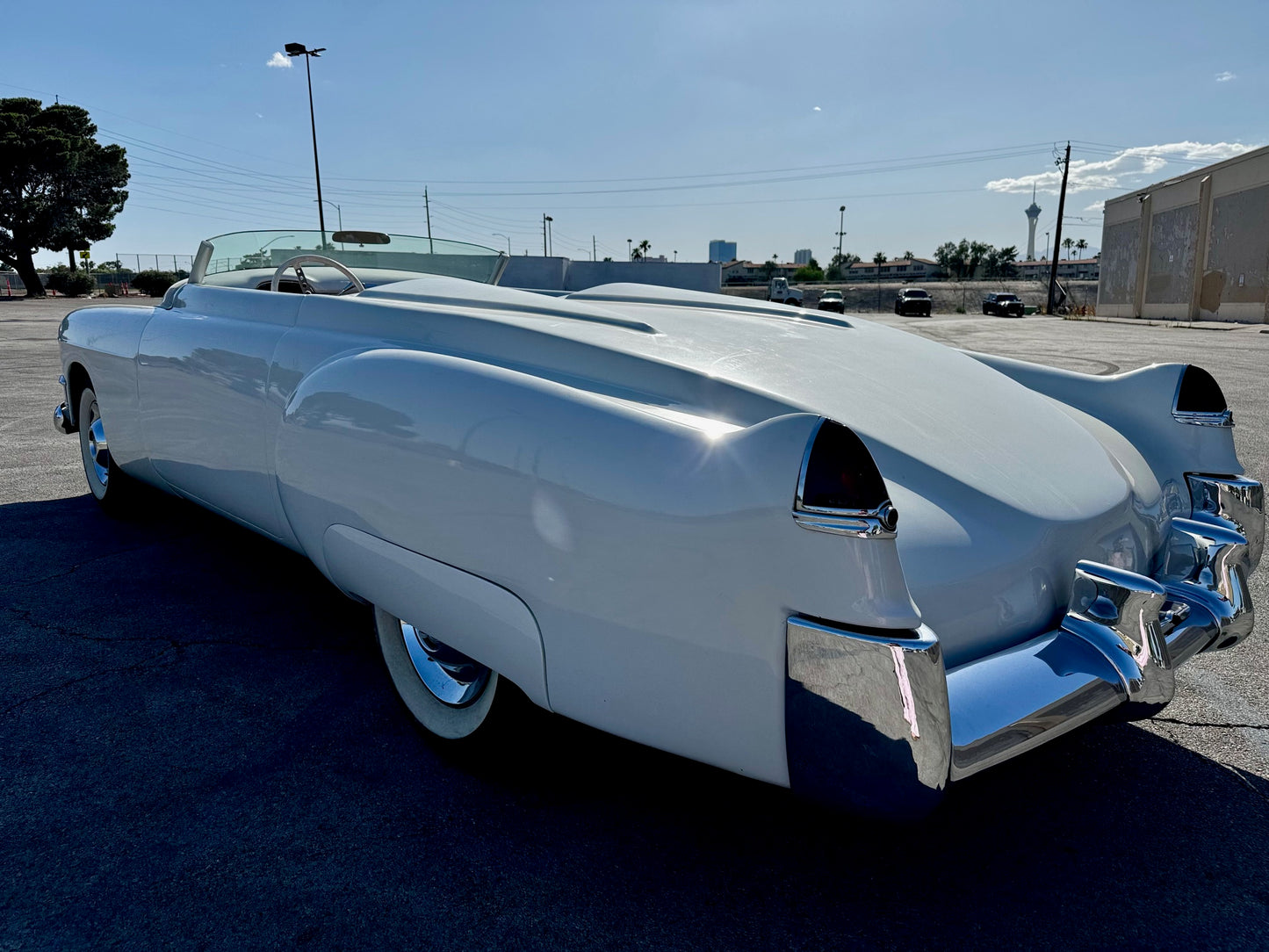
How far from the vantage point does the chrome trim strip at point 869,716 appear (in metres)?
1.21

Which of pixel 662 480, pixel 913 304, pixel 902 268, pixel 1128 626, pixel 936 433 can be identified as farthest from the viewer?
pixel 902 268

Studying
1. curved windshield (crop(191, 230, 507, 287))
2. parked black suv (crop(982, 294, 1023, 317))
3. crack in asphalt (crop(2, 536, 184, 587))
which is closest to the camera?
crack in asphalt (crop(2, 536, 184, 587))

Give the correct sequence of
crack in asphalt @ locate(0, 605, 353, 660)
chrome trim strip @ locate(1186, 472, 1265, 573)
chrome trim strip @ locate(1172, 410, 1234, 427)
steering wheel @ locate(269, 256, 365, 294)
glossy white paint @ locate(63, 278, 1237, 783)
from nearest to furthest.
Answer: glossy white paint @ locate(63, 278, 1237, 783), chrome trim strip @ locate(1186, 472, 1265, 573), chrome trim strip @ locate(1172, 410, 1234, 427), crack in asphalt @ locate(0, 605, 353, 660), steering wheel @ locate(269, 256, 365, 294)

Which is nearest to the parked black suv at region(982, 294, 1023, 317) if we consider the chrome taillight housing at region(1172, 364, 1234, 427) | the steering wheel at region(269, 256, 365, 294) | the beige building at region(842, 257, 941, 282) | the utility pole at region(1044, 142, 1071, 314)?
the utility pole at region(1044, 142, 1071, 314)

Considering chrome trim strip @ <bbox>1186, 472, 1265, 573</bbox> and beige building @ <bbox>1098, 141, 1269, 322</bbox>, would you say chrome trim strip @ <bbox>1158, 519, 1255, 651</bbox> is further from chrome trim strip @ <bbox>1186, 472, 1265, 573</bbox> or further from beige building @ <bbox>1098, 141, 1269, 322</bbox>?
beige building @ <bbox>1098, 141, 1269, 322</bbox>

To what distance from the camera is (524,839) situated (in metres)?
1.76

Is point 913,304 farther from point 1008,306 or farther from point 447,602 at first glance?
point 447,602

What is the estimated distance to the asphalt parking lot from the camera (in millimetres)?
1528

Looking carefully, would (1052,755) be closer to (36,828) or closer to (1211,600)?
(1211,600)

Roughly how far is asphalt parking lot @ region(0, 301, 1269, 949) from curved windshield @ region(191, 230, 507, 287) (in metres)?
1.62

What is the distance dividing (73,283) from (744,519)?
164ft

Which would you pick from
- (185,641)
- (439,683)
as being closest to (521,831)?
(439,683)

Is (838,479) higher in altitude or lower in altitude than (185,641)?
higher

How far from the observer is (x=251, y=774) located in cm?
200
